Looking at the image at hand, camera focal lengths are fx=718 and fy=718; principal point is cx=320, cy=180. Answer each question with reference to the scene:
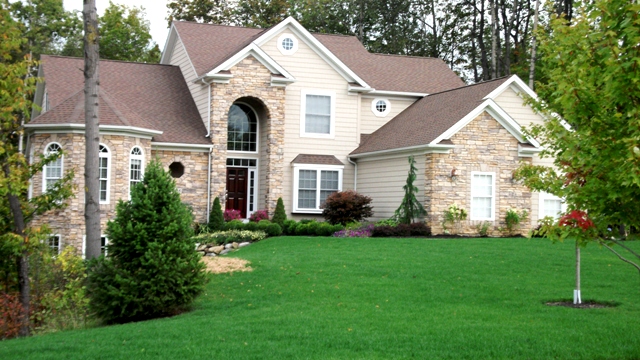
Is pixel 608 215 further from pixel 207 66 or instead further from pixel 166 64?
pixel 166 64

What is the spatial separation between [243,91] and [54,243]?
8168mm

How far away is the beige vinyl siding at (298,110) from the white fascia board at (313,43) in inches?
5.6

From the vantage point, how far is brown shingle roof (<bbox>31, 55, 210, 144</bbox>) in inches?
889

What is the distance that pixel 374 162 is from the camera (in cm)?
2619

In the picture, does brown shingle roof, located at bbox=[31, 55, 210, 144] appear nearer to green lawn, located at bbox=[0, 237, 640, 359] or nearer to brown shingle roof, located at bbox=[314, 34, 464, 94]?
brown shingle roof, located at bbox=[314, 34, 464, 94]

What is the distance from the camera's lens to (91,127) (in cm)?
1430

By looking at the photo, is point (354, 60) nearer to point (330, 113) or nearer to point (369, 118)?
point (369, 118)

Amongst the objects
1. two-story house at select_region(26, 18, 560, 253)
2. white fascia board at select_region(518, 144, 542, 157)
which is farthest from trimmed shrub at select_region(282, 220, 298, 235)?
white fascia board at select_region(518, 144, 542, 157)

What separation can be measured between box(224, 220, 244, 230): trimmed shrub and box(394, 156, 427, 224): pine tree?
5.20m

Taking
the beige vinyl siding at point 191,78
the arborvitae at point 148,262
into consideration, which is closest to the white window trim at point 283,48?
the beige vinyl siding at point 191,78

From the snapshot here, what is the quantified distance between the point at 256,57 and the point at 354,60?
676 cm

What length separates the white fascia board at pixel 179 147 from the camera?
23969mm

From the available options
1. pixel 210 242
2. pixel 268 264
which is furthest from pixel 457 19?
pixel 268 264

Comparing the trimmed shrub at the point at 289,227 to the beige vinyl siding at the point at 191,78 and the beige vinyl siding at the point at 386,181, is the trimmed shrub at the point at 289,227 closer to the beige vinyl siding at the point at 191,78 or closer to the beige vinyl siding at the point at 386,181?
the beige vinyl siding at the point at 386,181
